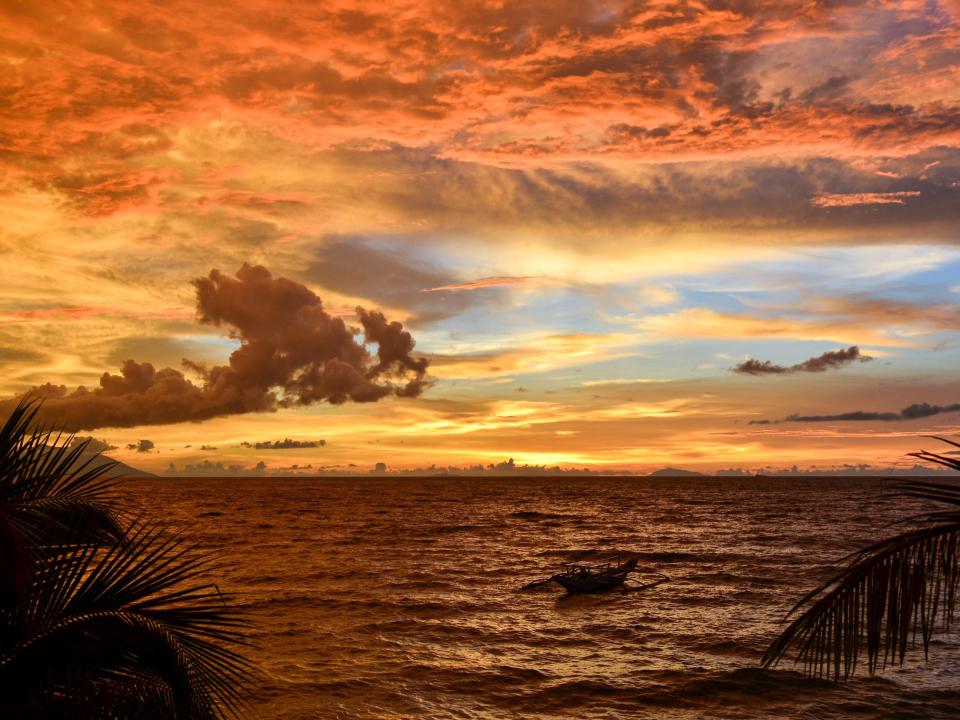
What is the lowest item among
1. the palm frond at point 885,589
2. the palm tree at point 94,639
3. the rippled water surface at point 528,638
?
the rippled water surface at point 528,638

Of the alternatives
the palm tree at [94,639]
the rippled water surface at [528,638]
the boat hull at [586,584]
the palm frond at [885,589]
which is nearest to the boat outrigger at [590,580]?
the boat hull at [586,584]

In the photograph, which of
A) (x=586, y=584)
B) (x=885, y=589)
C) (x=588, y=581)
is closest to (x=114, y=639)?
(x=885, y=589)

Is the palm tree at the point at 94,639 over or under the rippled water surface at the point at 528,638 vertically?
over

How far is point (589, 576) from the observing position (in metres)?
34.9

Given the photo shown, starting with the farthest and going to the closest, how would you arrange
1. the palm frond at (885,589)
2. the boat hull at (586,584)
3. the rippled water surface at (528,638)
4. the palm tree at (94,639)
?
1. the boat hull at (586,584)
2. the rippled water surface at (528,638)
3. the palm tree at (94,639)
4. the palm frond at (885,589)

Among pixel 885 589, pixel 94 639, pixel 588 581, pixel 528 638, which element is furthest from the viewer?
pixel 588 581

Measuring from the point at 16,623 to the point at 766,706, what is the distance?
713 inches

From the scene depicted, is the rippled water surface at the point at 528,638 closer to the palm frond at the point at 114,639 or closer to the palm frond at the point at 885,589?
the palm frond at the point at 885,589

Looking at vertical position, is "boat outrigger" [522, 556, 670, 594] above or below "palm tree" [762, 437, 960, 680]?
below

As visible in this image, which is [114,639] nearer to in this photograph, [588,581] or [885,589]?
[885,589]

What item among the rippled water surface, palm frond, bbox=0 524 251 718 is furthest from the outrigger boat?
palm frond, bbox=0 524 251 718

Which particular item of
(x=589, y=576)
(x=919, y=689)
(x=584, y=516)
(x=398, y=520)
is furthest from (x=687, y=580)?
(x=584, y=516)

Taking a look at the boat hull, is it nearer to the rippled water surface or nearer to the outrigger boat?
the outrigger boat

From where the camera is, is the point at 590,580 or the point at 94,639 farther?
the point at 590,580
